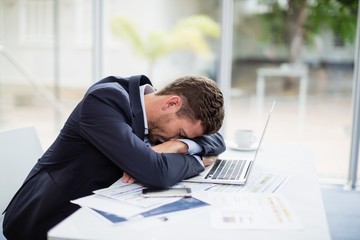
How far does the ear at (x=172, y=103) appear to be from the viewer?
1504mm

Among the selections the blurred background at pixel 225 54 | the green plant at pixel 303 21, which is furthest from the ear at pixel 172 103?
the green plant at pixel 303 21

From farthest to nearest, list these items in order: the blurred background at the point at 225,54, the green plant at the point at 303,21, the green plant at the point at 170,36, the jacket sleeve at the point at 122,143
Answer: the green plant at the point at 170,36 < the blurred background at the point at 225,54 < the green plant at the point at 303,21 < the jacket sleeve at the point at 122,143

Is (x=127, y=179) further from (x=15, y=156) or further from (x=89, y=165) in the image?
(x=15, y=156)

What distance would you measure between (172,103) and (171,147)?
0.15 meters

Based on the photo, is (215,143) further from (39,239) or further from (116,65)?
(116,65)

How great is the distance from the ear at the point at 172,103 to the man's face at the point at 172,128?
0.8 inches

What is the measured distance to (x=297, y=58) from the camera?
3.41 metres

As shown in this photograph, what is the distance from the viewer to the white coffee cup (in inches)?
75.3

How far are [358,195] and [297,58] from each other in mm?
1115

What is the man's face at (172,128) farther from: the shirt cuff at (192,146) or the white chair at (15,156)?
the white chair at (15,156)

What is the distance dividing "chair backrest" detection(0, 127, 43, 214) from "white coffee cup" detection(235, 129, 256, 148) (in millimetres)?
833

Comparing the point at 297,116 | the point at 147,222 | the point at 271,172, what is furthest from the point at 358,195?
the point at 147,222

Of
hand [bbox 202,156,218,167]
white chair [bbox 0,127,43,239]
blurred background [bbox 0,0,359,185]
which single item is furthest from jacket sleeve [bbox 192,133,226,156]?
blurred background [bbox 0,0,359,185]

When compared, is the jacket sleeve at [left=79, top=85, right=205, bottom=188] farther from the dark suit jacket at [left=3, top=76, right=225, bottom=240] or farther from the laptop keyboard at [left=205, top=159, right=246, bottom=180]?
the laptop keyboard at [left=205, top=159, right=246, bottom=180]
